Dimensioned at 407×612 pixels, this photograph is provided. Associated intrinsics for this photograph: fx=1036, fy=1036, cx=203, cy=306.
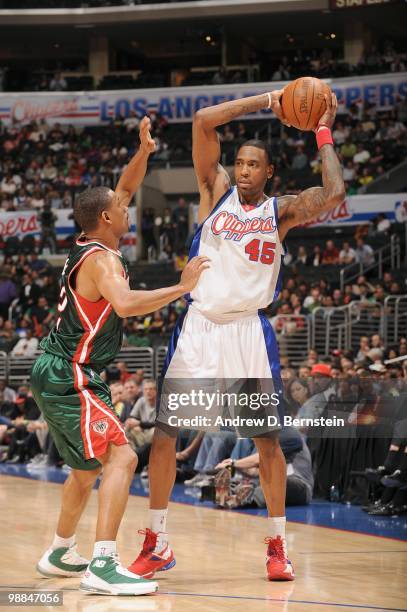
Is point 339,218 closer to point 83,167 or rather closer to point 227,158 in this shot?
point 227,158

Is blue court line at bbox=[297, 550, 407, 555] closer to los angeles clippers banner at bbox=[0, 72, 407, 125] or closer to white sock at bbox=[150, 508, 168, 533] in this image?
white sock at bbox=[150, 508, 168, 533]

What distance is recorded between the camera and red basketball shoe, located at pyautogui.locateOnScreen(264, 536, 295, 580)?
5562 mm

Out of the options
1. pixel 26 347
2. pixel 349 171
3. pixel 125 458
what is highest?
pixel 349 171

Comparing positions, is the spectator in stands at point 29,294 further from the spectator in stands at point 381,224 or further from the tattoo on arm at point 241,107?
the tattoo on arm at point 241,107

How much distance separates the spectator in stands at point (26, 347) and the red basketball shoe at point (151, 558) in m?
12.5

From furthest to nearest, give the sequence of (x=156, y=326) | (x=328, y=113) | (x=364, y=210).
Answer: (x=364, y=210)
(x=156, y=326)
(x=328, y=113)

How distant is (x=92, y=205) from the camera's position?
5.48 m

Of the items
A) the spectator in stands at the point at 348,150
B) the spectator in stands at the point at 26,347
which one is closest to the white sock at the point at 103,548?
the spectator in stands at the point at 26,347

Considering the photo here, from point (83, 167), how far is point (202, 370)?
22024mm

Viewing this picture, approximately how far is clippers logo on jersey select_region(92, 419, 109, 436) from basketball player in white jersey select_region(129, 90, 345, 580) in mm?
536

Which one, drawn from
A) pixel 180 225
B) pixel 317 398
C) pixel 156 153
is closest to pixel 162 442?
pixel 317 398

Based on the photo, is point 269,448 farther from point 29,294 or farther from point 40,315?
point 29,294

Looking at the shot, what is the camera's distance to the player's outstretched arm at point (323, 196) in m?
5.61

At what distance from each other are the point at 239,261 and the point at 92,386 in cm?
110
